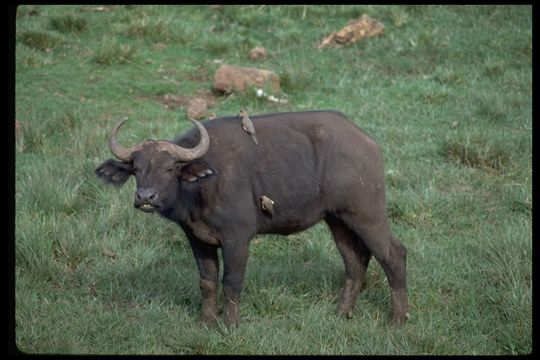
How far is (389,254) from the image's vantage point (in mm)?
6672

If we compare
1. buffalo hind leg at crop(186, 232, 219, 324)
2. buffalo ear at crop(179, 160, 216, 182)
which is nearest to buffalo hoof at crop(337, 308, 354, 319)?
buffalo hind leg at crop(186, 232, 219, 324)

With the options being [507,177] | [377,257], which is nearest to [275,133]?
[377,257]

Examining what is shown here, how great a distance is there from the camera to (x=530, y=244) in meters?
7.42

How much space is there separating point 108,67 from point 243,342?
282 inches

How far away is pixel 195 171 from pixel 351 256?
167 centimetres

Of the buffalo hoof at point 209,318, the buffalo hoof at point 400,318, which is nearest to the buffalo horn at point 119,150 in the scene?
the buffalo hoof at point 209,318

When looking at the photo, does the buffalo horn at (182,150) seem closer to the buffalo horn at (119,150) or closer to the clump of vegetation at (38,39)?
the buffalo horn at (119,150)

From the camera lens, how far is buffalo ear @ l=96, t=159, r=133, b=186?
6121 millimetres

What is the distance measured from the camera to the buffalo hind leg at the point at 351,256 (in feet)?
22.4

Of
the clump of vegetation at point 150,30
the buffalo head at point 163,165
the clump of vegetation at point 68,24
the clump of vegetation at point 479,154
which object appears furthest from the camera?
the clump of vegetation at point 68,24

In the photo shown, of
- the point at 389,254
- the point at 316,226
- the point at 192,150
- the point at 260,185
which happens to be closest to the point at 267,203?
the point at 260,185

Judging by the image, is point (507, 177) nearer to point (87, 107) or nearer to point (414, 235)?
point (414, 235)

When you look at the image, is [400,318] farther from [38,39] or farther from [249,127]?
[38,39]

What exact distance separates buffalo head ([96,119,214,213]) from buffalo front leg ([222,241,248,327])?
58 centimetres
